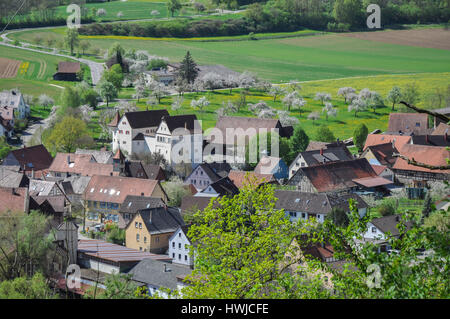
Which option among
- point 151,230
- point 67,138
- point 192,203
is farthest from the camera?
point 67,138

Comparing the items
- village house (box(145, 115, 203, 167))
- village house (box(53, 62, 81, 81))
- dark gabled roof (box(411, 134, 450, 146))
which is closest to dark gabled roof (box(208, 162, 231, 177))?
village house (box(145, 115, 203, 167))

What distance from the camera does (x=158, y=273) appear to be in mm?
32375

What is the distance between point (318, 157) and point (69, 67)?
47.1m

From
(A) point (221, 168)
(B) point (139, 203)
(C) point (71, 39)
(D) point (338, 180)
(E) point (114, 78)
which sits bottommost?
(D) point (338, 180)

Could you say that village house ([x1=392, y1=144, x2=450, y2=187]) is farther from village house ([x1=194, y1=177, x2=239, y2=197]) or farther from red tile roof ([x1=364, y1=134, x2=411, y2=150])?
village house ([x1=194, y1=177, x2=239, y2=197])

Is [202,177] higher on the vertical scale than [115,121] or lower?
lower

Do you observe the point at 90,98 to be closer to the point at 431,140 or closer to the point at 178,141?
the point at 178,141

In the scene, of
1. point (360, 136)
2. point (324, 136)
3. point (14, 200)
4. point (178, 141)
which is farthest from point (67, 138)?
point (360, 136)

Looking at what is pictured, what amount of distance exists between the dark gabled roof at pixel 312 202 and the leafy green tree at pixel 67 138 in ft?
78.5

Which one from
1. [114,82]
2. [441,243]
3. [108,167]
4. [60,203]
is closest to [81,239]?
Answer: [60,203]

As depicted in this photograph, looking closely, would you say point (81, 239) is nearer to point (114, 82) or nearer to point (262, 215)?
point (262, 215)

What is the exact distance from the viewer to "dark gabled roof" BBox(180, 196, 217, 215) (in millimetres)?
42597

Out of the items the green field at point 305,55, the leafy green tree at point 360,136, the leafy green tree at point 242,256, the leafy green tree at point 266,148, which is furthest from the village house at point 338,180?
the green field at point 305,55

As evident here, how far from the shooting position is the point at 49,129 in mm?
66812
